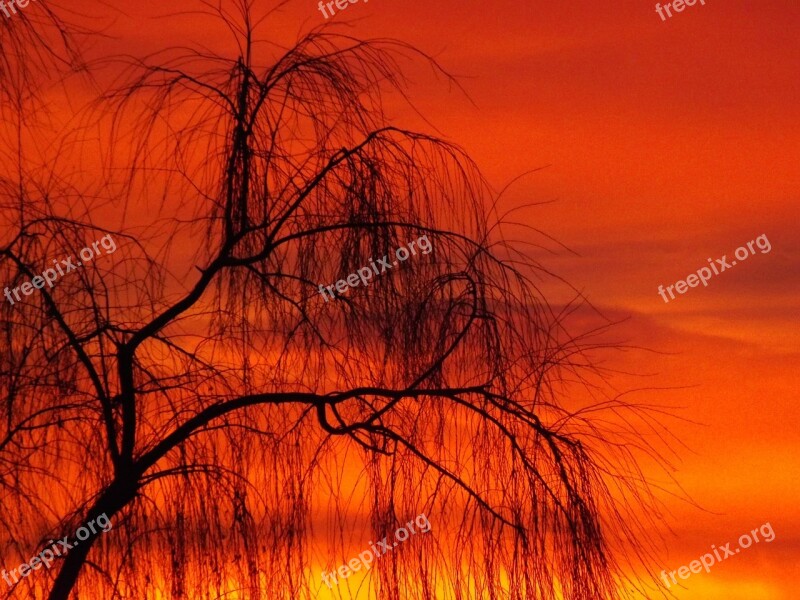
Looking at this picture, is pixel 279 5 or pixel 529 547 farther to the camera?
pixel 279 5

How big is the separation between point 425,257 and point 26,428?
181cm

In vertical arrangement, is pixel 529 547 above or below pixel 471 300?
below

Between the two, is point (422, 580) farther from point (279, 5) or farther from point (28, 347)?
point (279, 5)

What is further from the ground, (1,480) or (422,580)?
(1,480)

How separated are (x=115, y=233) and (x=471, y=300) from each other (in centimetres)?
167

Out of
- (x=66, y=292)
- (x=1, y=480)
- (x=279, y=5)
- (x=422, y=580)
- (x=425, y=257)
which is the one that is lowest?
(x=422, y=580)

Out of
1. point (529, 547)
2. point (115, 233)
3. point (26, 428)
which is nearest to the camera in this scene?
point (529, 547)

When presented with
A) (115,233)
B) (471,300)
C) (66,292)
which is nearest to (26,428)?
(66,292)

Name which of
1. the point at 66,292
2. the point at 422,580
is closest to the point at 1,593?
the point at 66,292

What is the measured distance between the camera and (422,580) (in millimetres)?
5012

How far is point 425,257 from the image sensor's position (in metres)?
5.27

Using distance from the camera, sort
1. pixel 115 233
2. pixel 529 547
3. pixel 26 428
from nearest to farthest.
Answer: pixel 529 547
pixel 26 428
pixel 115 233

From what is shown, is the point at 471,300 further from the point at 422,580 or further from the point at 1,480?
the point at 1,480

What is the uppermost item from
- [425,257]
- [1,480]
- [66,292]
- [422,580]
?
[66,292]
